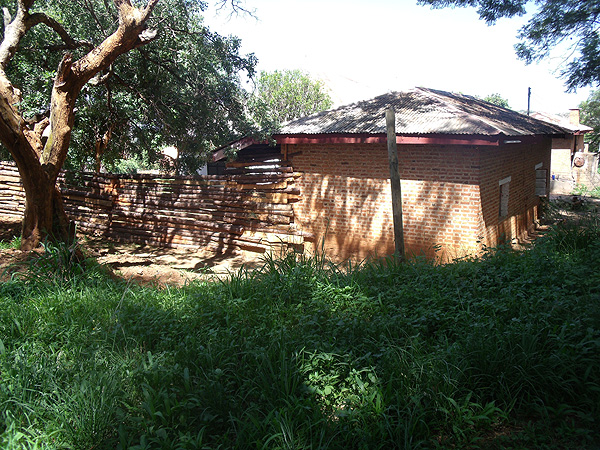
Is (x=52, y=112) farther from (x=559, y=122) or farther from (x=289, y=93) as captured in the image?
(x=289, y=93)

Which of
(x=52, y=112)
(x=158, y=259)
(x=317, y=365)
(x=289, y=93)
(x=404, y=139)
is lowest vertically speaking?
(x=158, y=259)

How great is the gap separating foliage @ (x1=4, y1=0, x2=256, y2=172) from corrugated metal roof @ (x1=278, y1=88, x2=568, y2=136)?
177 cm

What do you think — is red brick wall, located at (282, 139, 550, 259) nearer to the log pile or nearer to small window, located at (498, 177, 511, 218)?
small window, located at (498, 177, 511, 218)

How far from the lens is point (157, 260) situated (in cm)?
1095

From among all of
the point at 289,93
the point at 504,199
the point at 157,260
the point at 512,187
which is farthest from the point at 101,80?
the point at 289,93

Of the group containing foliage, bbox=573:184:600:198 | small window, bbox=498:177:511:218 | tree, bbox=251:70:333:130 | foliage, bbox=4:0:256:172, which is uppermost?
tree, bbox=251:70:333:130

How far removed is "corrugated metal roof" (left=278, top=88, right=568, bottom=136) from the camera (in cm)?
891

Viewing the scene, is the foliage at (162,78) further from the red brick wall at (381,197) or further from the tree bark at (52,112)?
the red brick wall at (381,197)

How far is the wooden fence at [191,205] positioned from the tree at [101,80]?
3.65 ft

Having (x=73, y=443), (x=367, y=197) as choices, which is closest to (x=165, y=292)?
(x=73, y=443)

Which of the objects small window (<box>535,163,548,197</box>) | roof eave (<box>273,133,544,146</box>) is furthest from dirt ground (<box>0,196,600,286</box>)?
small window (<box>535,163,548,197</box>)

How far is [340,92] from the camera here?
8069cm

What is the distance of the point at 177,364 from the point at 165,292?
2.55m

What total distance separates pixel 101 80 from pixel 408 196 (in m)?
6.87
